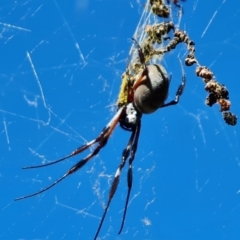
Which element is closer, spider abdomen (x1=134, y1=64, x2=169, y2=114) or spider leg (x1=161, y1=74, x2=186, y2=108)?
spider abdomen (x1=134, y1=64, x2=169, y2=114)

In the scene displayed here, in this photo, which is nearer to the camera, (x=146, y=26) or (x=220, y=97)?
(x=220, y=97)

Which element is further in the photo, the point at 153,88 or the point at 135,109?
the point at 135,109

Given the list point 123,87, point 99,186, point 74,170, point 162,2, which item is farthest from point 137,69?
point 99,186

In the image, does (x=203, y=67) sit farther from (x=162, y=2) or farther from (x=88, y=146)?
(x=88, y=146)

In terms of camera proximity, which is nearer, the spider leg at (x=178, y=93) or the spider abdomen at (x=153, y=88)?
the spider abdomen at (x=153, y=88)

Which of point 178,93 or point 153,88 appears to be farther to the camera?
point 178,93
